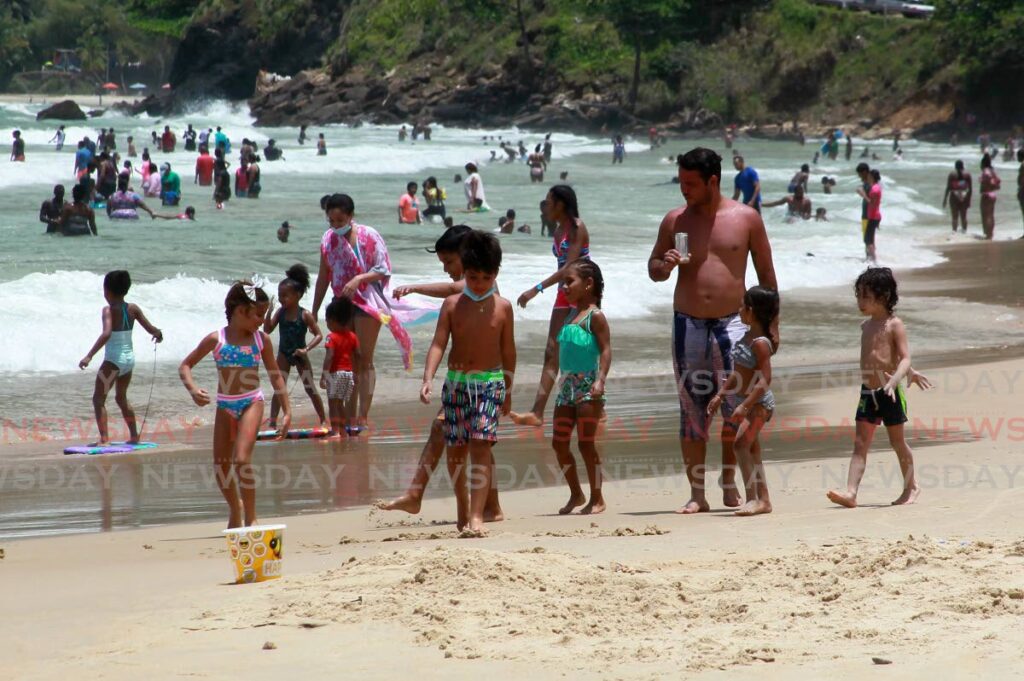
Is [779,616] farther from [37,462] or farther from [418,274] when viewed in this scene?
[418,274]

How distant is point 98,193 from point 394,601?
2685 cm

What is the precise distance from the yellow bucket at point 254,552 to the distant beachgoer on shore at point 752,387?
2186 millimetres

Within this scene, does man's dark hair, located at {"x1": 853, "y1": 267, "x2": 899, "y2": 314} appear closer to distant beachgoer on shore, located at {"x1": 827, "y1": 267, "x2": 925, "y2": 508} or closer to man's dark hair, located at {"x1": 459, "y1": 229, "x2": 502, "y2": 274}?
distant beachgoer on shore, located at {"x1": 827, "y1": 267, "x2": 925, "y2": 508}

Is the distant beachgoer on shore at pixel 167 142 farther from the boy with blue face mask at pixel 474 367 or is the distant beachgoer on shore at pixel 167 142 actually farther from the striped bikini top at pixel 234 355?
the boy with blue face mask at pixel 474 367

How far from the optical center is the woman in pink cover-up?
9.51 meters

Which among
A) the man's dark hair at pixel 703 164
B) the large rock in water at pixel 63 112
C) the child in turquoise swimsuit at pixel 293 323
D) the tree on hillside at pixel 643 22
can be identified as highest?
the tree on hillside at pixel 643 22

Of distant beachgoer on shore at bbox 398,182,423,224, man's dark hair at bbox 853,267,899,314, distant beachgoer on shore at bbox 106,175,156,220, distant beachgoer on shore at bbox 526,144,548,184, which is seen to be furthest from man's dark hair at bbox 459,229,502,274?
distant beachgoer on shore at bbox 526,144,548,184

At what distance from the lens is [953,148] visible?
5691 centimetres

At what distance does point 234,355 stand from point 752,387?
8.07 feet

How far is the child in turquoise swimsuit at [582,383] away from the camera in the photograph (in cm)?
693

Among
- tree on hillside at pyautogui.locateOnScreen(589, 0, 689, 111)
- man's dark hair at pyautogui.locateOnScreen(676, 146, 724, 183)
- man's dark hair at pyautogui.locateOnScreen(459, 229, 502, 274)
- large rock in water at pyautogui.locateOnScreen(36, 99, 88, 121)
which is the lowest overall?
man's dark hair at pyautogui.locateOnScreen(459, 229, 502, 274)

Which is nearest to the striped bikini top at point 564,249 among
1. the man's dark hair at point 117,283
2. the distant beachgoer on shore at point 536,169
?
the man's dark hair at point 117,283

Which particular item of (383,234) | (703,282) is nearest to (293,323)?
(703,282)

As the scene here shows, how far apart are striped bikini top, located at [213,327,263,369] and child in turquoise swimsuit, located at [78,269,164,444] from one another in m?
2.95
